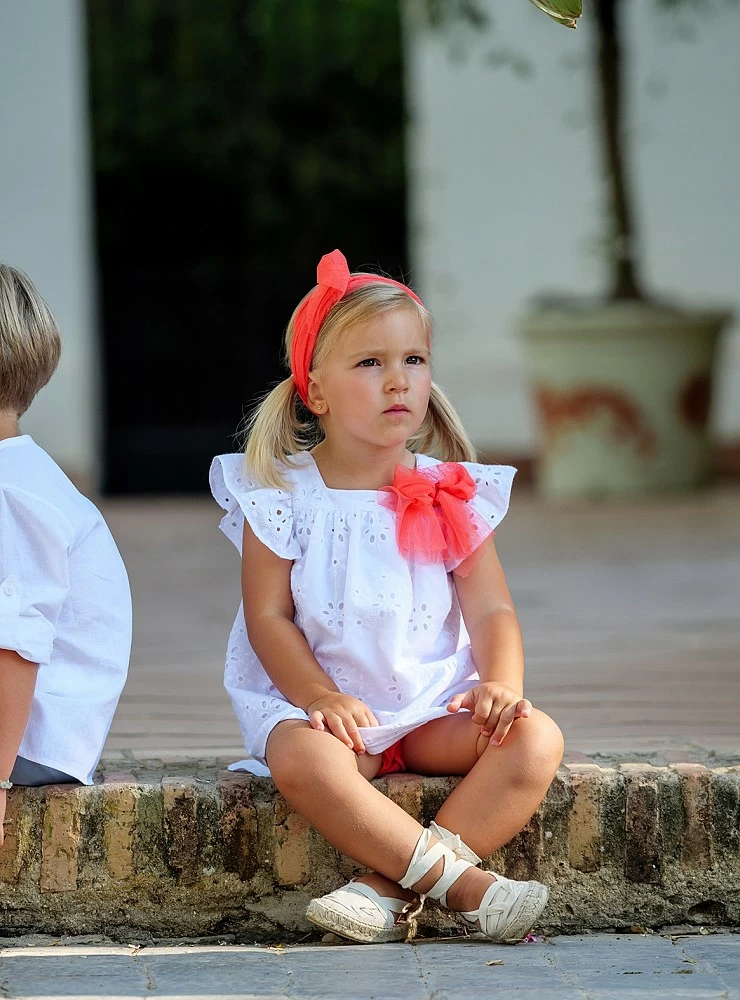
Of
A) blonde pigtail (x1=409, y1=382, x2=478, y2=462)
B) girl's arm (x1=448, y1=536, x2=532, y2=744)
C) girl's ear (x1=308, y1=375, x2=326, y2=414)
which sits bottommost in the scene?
girl's arm (x1=448, y1=536, x2=532, y2=744)

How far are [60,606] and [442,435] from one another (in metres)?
0.66

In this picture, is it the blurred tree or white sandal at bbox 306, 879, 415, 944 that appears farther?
the blurred tree

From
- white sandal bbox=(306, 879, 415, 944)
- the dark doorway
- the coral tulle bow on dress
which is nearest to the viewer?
white sandal bbox=(306, 879, 415, 944)

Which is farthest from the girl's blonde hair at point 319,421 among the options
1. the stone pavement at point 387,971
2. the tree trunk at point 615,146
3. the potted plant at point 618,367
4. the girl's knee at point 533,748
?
the tree trunk at point 615,146

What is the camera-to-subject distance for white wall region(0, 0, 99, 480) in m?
6.72

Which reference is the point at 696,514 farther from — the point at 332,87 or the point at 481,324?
the point at 332,87

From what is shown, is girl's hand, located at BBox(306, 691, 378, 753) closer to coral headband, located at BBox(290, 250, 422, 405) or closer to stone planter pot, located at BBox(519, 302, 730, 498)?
coral headband, located at BBox(290, 250, 422, 405)

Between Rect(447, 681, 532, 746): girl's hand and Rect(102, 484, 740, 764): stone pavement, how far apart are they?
26 centimetres

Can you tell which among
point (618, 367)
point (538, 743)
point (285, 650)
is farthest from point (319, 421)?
point (618, 367)

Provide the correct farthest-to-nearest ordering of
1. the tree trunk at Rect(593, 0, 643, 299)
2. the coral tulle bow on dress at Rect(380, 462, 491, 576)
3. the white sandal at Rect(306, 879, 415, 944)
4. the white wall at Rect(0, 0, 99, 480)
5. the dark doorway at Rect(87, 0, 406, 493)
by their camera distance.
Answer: the dark doorway at Rect(87, 0, 406, 493) < the white wall at Rect(0, 0, 99, 480) < the tree trunk at Rect(593, 0, 643, 299) < the coral tulle bow on dress at Rect(380, 462, 491, 576) < the white sandal at Rect(306, 879, 415, 944)

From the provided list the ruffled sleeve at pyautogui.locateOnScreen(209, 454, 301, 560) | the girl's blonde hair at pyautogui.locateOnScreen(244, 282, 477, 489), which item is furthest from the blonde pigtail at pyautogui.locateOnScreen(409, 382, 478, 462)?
the ruffled sleeve at pyautogui.locateOnScreen(209, 454, 301, 560)

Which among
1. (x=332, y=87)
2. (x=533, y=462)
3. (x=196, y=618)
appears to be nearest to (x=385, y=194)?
(x=332, y=87)

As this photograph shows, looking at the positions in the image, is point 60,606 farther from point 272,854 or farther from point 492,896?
point 492,896

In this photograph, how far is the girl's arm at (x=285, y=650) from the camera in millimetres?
1914
